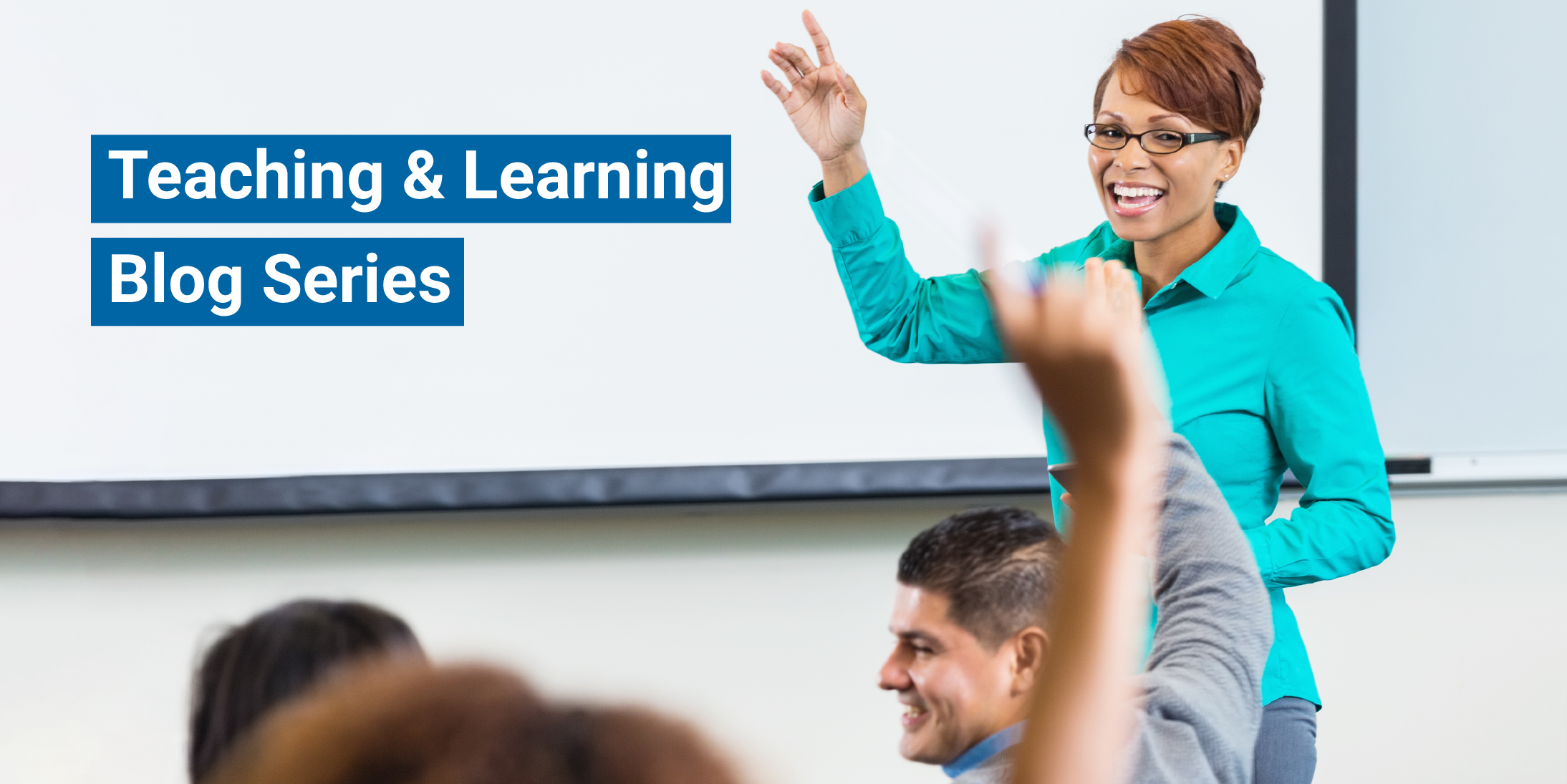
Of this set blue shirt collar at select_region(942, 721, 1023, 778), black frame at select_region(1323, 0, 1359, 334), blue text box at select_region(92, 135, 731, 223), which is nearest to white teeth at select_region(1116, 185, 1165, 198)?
blue shirt collar at select_region(942, 721, 1023, 778)

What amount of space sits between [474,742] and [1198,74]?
1.16m

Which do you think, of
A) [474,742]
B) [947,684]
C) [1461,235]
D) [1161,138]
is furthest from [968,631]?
[1461,235]

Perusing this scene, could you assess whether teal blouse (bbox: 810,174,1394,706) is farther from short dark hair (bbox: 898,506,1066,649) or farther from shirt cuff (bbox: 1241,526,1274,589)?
short dark hair (bbox: 898,506,1066,649)

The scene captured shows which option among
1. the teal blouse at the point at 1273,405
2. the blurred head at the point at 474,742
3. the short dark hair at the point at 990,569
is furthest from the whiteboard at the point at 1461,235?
the blurred head at the point at 474,742

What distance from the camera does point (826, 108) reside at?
4.68 ft

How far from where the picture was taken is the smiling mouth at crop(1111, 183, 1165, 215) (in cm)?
133

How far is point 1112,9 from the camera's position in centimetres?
208

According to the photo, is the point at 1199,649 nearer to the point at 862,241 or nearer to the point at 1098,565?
the point at 1098,565

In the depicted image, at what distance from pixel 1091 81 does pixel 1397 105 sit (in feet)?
1.88

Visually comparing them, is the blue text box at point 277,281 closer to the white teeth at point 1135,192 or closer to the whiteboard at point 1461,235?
the white teeth at point 1135,192

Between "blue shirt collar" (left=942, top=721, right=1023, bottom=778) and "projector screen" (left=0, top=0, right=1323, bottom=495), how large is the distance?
3.26 feet

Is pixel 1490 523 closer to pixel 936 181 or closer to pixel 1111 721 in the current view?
pixel 936 181

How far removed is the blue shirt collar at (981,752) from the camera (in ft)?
3.11

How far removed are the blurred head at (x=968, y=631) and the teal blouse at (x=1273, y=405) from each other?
0.27 meters
